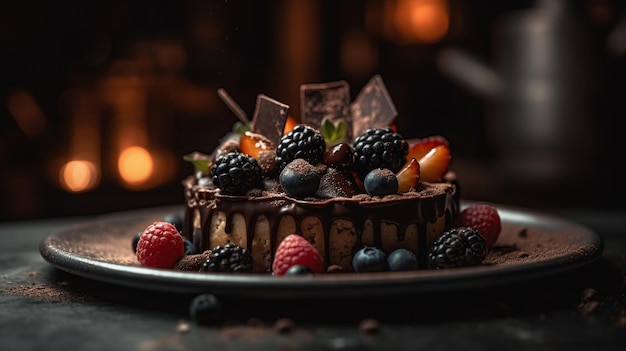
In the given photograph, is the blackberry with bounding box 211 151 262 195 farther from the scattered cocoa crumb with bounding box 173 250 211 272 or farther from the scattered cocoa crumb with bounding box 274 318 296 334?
the scattered cocoa crumb with bounding box 274 318 296 334

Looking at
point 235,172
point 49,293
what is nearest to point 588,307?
point 235,172

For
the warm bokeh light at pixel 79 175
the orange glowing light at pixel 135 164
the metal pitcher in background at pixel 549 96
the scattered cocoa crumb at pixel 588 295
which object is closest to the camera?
the scattered cocoa crumb at pixel 588 295

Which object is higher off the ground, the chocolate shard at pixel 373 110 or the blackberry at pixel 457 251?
the chocolate shard at pixel 373 110

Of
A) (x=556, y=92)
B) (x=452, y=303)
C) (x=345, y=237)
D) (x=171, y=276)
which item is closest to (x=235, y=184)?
(x=345, y=237)

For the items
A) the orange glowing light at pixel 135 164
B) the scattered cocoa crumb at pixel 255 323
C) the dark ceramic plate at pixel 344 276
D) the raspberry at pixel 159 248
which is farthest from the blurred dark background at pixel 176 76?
the scattered cocoa crumb at pixel 255 323

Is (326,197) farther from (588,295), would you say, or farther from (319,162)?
(588,295)

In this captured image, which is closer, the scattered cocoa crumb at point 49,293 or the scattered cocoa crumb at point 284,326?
the scattered cocoa crumb at point 284,326

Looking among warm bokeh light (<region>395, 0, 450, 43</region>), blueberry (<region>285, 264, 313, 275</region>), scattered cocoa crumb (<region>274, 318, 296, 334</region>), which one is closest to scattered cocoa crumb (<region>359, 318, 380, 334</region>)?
scattered cocoa crumb (<region>274, 318, 296, 334</region>)

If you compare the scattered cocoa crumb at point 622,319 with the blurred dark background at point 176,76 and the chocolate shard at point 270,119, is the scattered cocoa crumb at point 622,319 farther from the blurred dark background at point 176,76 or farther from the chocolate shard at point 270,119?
the blurred dark background at point 176,76
